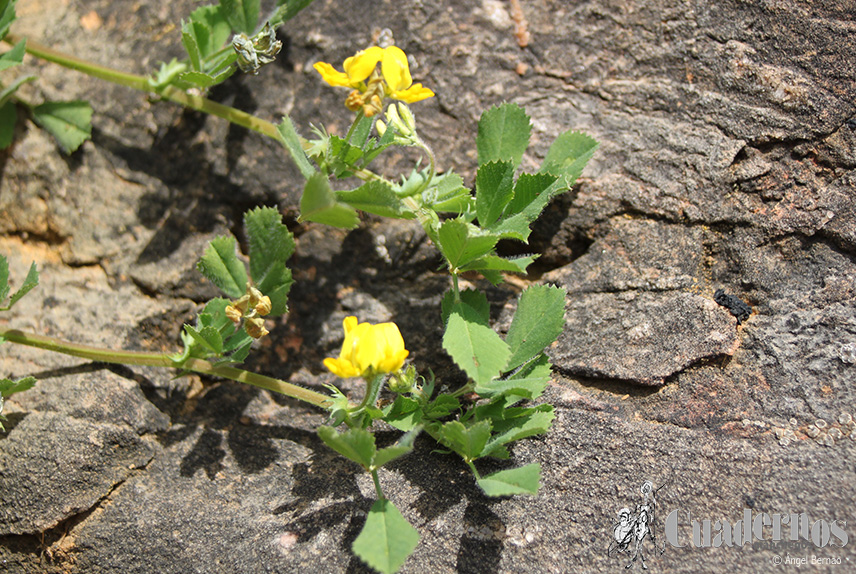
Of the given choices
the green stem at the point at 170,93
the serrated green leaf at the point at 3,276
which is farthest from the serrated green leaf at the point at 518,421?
the serrated green leaf at the point at 3,276

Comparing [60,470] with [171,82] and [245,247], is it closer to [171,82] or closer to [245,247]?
[245,247]

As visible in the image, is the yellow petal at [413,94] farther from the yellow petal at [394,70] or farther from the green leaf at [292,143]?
the green leaf at [292,143]

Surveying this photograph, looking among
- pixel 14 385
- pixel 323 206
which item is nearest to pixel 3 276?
pixel 14 385

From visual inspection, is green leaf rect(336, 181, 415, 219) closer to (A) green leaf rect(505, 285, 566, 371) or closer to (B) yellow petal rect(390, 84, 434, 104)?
(B) yellow petal rect(390, 84, 434, 104)

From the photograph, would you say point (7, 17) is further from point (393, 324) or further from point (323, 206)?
point (393, 324)

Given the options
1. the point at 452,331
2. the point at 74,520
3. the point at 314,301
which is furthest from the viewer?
→ the point at 314,301

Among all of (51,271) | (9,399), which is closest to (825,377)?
(9,399)
